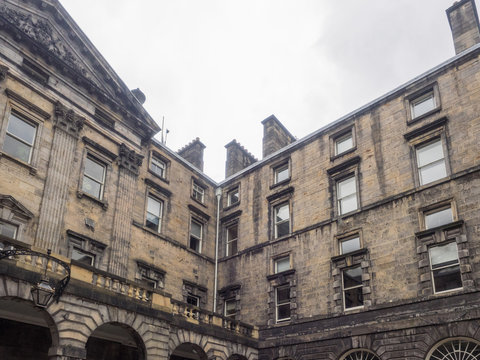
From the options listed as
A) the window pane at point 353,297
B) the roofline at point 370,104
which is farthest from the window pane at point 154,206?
the window pane at point 353,297

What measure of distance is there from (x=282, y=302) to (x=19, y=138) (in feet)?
45.1

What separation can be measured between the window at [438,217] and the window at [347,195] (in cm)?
351

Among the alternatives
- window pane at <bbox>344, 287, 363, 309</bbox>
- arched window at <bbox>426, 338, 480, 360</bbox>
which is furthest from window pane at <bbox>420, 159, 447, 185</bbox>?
arched window at <bbox>426, 338, 480, 360</bbox>

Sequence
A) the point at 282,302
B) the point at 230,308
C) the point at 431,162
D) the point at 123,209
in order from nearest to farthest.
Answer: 1. the point at 431,162
2. the point at 123,209
3. the point at 282,302
4. the point at 230,308

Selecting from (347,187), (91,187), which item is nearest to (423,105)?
(347,187)

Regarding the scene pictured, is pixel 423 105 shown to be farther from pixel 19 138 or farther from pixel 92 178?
pixel 19 138

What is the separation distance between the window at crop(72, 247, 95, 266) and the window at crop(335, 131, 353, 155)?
12.6 metres

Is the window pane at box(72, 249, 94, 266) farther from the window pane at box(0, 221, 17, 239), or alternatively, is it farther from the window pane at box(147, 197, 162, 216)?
the window pane at box(147, 197, 162, 216)

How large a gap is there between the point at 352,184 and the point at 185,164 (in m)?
9.85

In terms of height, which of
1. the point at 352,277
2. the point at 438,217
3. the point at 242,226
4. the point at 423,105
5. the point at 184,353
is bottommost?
the point at 184,353

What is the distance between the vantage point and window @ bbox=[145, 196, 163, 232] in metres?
24.3

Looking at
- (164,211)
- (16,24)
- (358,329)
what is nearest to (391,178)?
(358,329)

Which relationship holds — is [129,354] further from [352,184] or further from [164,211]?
[352,184]

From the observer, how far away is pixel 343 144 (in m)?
24.3
